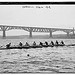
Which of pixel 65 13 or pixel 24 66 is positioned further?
pixel 65 13

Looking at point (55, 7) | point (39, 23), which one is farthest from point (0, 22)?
point (55, 7)

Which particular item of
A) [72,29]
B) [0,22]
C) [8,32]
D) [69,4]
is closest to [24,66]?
[8,32]

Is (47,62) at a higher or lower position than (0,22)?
lower

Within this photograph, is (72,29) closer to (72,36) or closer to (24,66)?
(72,36)

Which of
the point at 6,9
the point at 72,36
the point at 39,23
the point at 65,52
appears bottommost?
the point at 65,52

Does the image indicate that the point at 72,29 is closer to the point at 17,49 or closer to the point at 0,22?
the point at 17,49

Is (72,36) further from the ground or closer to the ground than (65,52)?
further from the ground
